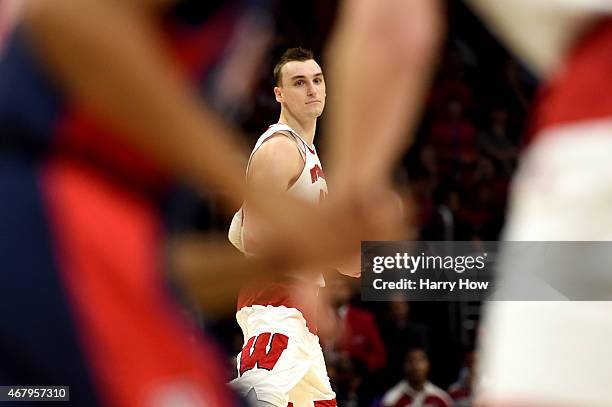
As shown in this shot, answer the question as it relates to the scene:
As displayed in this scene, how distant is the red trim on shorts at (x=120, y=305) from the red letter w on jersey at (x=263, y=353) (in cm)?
291

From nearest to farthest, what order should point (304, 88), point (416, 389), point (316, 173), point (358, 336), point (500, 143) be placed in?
1. point (316, 173)
2. point (304, 88)
3. point (358, 336)
4. point (416, 389)
5. point (500, 143)

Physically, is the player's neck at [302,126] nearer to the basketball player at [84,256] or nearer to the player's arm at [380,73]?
the basketball player at [84,256]

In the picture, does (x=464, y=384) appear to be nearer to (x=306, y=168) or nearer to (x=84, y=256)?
(x=306, y=168)

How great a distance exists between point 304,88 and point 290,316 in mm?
847

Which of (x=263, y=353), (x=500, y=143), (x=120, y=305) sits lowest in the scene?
(x=120, y=305)

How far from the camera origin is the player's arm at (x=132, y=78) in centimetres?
134

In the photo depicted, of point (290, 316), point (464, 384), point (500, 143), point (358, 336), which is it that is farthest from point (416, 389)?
point (290, 316)

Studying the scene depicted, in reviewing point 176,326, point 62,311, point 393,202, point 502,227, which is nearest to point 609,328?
point 393,202

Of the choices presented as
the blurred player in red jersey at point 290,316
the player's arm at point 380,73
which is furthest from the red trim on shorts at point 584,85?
the blurred player in red jersey at point 290,316

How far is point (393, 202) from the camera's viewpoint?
1360 millimetres

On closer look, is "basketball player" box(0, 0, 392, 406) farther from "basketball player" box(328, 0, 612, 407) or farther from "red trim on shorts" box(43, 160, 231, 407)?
"basketball player" box(328, 0, 612, 407)

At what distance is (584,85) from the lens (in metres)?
1.70

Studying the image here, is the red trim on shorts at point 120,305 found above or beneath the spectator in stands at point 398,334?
beneath

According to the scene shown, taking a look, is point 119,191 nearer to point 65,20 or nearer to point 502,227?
point 65,20
